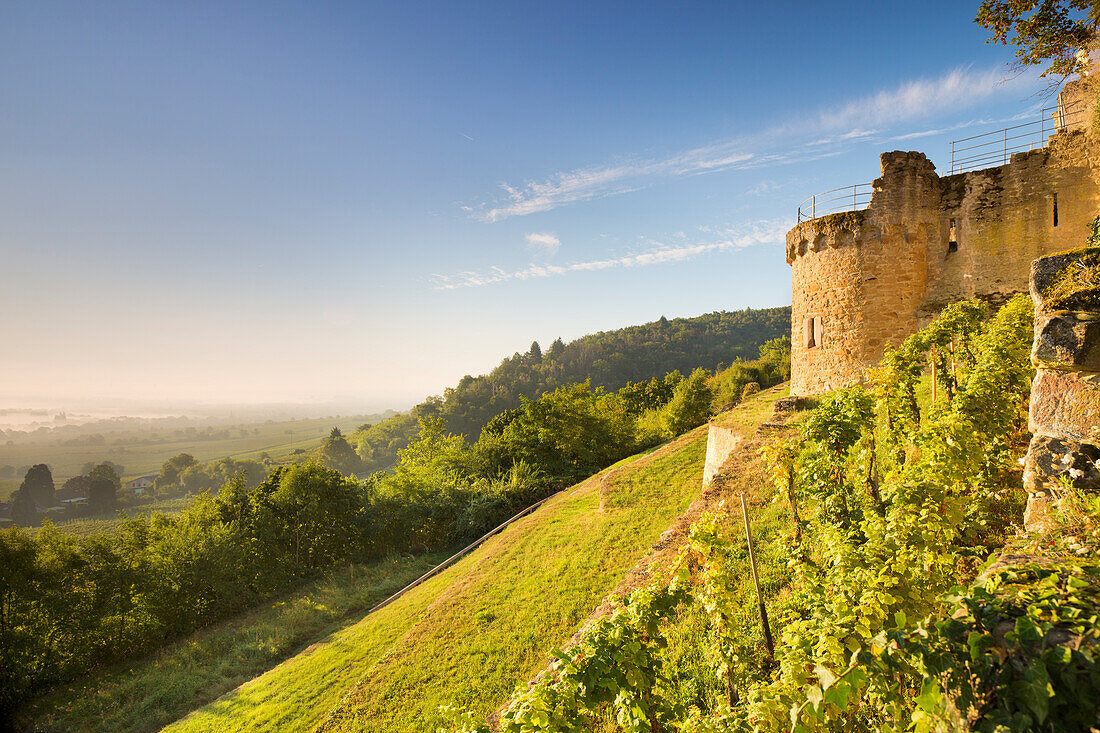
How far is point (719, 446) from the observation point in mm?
14945

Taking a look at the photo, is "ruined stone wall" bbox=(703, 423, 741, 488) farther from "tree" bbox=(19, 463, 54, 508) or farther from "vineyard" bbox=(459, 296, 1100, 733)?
"tree" bbox=(19, 463, 54, 508)

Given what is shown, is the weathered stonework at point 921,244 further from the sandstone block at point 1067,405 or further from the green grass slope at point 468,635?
the sandstone block at point 1067,405

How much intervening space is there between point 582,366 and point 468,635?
306ft

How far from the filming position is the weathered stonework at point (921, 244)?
39.2 feet

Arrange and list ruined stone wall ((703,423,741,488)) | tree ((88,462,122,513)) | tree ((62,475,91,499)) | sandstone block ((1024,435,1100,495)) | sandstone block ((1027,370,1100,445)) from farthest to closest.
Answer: tree ((62,475,91,499)) < tree ((88,462,122,513)) < ruined stone wall ((703,423,741,488)) < sandstone block ((1027,370,1100,445)) < sandstone block ((1024,435,1100,495))

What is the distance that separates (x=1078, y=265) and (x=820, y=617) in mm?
4060

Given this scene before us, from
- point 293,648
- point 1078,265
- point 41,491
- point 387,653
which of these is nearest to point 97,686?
point 293,648

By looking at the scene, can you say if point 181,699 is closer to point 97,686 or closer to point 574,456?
point 97,686

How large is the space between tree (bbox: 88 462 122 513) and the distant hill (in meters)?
42.8

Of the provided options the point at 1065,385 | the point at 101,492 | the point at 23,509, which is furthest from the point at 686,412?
the point at 101,492

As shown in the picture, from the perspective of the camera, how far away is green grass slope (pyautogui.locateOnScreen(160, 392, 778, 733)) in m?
9.29

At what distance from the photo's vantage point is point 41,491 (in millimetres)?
49156

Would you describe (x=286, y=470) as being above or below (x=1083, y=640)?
below

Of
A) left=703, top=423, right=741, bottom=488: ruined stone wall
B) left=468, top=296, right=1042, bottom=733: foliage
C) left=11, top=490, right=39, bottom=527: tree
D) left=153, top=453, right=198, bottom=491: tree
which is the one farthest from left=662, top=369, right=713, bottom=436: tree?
left=153, top=453, right=198, bottom=491: tree
